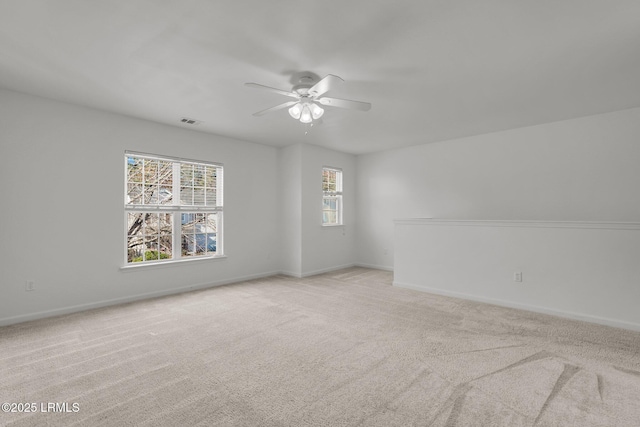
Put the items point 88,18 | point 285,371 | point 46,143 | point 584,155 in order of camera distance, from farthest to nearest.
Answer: point 584,155 < point 46,143 < point 285,371 < point 88,18

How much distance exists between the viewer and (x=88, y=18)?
214 centimetres

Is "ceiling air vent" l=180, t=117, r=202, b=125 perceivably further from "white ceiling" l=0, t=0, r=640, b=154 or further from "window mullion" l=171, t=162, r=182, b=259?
"window mullion" l=171, t=162, r=182, b=259

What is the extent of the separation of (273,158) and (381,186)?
2452 millimetres

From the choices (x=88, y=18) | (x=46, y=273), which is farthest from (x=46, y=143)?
(x=88, y=18)

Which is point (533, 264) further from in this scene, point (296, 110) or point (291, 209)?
point (291, 209)

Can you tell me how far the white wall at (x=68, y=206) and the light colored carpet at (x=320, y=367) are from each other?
14.4 inches

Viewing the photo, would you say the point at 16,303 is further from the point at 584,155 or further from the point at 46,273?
the point at 584,155

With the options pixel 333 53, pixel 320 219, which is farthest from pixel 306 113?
pixel 320 219

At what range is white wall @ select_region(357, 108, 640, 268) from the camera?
4.16 meters

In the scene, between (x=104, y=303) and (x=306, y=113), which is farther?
(x=104, y=303)

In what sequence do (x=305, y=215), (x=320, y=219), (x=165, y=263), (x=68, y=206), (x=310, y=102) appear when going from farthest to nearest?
(x=320, y=219) → (x=305, y=215) → (x=165, y=263) → (x=68, y=206) → (x=310, y=102)

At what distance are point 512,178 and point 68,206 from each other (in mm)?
6454

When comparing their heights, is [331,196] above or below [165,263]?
above

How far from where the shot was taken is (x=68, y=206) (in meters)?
3.75
